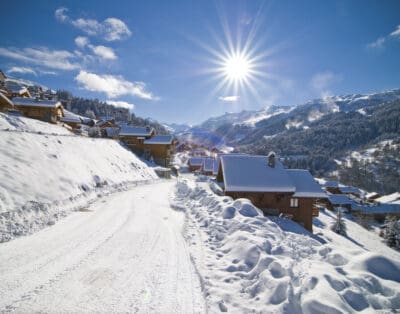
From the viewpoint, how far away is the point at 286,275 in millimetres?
5734

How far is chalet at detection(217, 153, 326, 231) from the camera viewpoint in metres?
25.9

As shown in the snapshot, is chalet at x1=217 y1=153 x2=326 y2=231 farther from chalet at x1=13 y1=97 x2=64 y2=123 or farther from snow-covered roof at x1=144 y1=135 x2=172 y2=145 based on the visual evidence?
chalet at x1=13 y1=97 x2=64 y2=123

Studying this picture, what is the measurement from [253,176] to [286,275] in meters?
21.7

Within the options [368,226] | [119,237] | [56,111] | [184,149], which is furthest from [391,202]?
[184,149]

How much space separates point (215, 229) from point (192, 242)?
1.59 meters

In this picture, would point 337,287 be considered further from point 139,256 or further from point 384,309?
point 139,256

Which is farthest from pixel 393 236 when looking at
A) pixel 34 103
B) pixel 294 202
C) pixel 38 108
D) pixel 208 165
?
pixel 34 103

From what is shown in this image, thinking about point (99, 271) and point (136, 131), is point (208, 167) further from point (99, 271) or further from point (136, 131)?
point (99, 271)

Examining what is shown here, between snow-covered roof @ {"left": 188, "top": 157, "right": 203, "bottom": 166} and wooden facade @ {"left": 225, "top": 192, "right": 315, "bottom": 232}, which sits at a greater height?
snow-covered roof @ {"left": 188, "top": 157, "right": 203, "bottom": 166}

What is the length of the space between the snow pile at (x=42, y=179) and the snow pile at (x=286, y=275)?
313 inches

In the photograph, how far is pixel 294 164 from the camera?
6156 inches

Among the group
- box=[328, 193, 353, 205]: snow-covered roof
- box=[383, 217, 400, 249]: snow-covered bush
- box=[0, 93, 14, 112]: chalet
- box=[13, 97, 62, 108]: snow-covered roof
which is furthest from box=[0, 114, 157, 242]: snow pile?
box=[328, 193, 353, 205]: snow-covered roof

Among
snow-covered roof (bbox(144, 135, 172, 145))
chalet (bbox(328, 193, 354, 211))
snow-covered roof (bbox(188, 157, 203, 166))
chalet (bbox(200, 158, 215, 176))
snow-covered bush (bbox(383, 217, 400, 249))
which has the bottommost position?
snow-covered bush (bbox(383, 217, 400, 249))

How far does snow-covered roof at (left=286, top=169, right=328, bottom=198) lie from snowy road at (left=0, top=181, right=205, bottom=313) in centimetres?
2246
